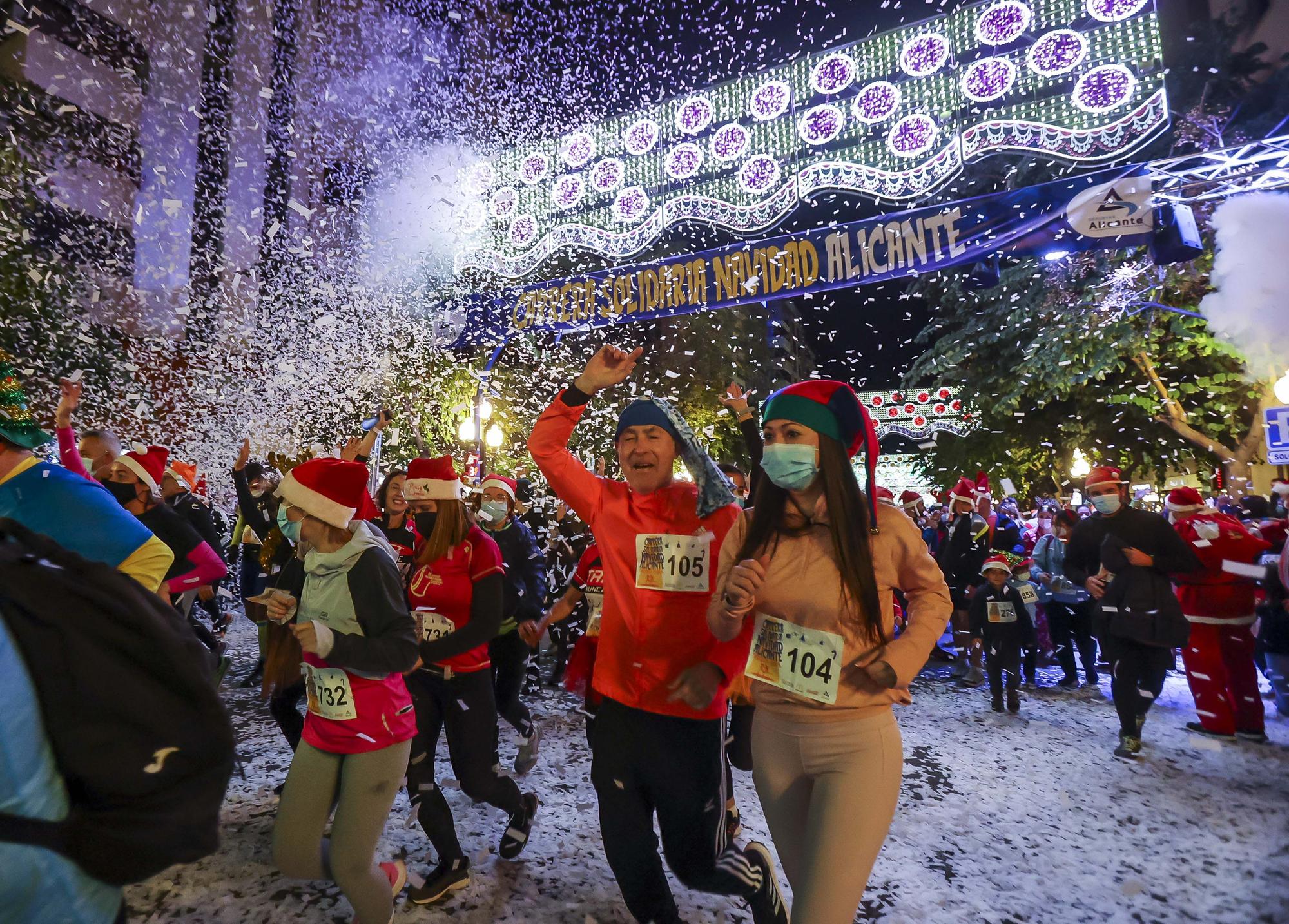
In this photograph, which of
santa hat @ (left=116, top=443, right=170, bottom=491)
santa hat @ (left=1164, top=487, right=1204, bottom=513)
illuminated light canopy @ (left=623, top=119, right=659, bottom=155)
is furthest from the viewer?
illuminated light canopy @ (left=623, top=119, right=659, bottom=155)

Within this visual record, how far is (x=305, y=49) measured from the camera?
19.7 meters

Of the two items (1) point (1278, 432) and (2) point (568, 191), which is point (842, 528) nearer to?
(1) point (1278, 432)

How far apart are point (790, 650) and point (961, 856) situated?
9.77ft

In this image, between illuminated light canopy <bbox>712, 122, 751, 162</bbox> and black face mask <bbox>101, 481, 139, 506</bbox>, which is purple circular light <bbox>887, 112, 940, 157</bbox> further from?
black face mask <bbox>101, 481, 139, 506</bbox>

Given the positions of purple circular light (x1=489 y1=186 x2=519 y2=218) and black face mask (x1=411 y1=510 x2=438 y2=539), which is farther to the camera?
purple circular light (x1=489 y1=186 x2=519 y2=218)

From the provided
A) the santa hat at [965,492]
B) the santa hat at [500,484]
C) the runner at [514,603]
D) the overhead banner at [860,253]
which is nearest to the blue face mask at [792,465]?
the runner at [514,603]

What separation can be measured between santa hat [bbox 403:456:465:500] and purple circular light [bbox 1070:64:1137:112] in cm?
1143

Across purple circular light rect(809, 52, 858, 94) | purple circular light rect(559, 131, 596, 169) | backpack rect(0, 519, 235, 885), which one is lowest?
backpack rect(0, 519, 235, 885)

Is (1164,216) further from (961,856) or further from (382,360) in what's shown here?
(382,360)

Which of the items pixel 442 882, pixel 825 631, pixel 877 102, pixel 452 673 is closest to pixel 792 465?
pixel 825 631

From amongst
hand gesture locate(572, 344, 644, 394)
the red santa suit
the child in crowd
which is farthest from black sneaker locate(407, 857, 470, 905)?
the red santa suit

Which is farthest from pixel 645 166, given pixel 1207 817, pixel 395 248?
pixel 1207 817

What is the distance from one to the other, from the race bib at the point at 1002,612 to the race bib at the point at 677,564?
6305 mm

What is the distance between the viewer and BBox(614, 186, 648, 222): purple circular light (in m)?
15.9
